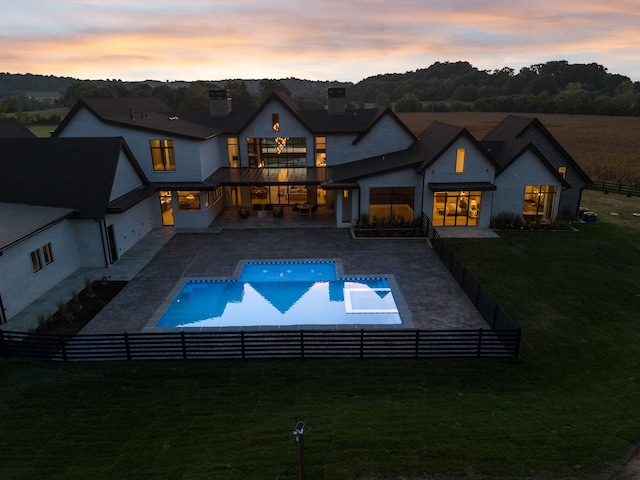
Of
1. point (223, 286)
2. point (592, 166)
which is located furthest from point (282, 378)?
point (592, 166)

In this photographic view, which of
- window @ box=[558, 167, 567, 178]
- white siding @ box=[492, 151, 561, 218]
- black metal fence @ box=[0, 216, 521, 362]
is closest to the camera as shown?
black metal fence @ box=[0, 216, 521, 362]

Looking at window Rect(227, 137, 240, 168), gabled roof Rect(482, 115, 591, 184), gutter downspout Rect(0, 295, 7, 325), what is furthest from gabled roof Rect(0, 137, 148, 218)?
gabled roof Rect(482, 115, 591, 184)

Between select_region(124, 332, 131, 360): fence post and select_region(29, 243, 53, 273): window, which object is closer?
select_region(124, 332, 131, 360): fence post

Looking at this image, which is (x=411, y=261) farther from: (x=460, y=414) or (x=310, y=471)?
(x=310, y=471)

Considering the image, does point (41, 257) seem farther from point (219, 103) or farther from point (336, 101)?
point (336, 101)

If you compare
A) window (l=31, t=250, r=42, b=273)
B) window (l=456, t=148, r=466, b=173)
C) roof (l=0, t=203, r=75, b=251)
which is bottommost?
window (l=31, t=250, r=42, b=273)

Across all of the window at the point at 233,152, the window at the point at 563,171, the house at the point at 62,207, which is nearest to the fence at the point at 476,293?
the window at the point at 563,171

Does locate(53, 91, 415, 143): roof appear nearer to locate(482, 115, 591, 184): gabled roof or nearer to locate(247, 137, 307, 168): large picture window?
locate(247, 137, 307, 168): large picture window
